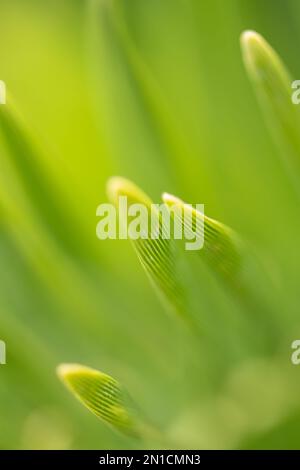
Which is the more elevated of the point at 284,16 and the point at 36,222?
the point at 284,16

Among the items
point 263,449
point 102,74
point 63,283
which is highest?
point 102,74

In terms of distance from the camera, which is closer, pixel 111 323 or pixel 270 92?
pixel 270 92

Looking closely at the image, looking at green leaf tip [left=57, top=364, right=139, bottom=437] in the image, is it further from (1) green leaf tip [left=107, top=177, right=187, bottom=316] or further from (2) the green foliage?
(2) the green foliage

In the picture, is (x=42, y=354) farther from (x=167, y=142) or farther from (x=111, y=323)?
(x=167, y=142)

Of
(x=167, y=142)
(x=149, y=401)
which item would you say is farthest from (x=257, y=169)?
(x=149, y=401)

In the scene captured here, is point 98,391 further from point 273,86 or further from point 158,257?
point 273,86

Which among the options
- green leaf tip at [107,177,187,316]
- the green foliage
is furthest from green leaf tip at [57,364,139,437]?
the green foliage
